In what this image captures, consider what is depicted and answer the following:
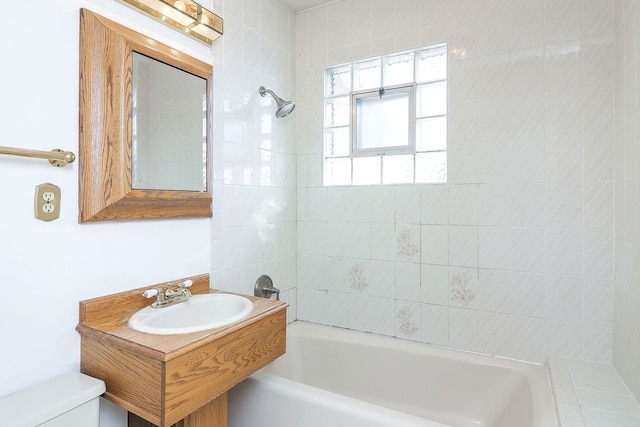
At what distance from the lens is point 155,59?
1.43m

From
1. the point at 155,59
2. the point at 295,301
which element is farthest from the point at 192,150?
the point at 295,301

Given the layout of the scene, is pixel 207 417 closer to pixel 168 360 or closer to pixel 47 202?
pixel 168 360

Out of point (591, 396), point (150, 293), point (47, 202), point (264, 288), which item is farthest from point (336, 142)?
point (591, 396)

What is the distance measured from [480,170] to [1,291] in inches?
78.4

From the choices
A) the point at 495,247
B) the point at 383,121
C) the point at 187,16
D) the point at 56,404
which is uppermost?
the point at 187,16

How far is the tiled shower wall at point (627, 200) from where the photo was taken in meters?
1.29

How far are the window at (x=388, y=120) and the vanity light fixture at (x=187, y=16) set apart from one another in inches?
34.0

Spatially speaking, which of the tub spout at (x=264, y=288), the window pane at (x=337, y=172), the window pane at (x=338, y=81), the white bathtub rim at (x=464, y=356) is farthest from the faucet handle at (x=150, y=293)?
the window pane at (x=338, y=81)

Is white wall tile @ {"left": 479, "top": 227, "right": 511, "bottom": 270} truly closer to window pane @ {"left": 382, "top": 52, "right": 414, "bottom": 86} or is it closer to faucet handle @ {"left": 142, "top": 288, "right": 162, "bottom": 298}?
window pane @ {"left": 382, "top": 52, "right": 414, "bottom": 86}

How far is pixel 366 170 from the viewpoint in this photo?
2.20 metres

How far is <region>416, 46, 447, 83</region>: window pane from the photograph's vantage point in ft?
6.43

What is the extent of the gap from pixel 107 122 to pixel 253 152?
83 centimetres

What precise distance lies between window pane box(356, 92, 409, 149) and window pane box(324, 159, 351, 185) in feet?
0.51

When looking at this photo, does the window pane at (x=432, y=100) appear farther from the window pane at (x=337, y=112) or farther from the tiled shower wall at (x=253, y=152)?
the tiled shower wall at (x=253, y=152)
